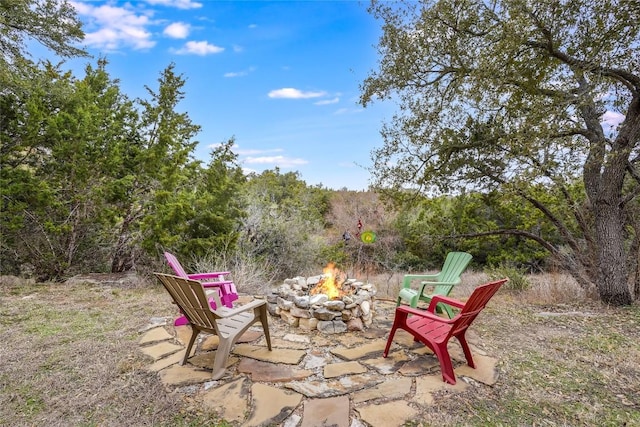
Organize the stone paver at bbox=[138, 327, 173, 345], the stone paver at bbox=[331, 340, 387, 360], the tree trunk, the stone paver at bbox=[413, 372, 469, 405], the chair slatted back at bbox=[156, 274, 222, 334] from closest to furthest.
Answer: the stone paver at bbox=[413, 372, 469, 405]
the chair slatted back at bbox=[156, 274, 222, 334]
the stone paver at bbox=[331, 340, 387, 360]
the stone paver at bbox=[138, 327, 173, 345]
the tree trunk

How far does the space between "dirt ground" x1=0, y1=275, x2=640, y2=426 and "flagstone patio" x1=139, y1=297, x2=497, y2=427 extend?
0.12m

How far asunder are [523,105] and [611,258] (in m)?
2.58

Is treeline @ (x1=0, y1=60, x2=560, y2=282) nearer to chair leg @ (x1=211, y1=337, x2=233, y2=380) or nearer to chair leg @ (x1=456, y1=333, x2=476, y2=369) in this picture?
chair leg @ (x1=211, y1=337, x2=233, y2=380)

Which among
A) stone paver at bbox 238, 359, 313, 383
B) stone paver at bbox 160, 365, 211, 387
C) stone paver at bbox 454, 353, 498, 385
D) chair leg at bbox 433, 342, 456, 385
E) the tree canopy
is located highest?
the tree canopy

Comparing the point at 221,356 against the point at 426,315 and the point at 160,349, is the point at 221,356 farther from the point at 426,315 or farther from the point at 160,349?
the point at 426,315

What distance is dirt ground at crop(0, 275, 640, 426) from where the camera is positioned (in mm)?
2090

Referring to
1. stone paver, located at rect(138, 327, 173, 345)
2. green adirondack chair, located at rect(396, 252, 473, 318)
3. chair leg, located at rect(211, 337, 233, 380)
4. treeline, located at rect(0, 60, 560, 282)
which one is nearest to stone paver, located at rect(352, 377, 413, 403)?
chair leg, located at rect(211, 337, 233, 380)

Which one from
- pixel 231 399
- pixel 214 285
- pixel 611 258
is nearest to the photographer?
pixel 231 399

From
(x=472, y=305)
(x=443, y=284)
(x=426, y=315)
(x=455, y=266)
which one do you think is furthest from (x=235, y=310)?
(x=455, y=266)

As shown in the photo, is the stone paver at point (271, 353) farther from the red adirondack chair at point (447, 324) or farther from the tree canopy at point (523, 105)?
the tree canopy at point (523, 105)

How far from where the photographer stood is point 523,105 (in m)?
4.81

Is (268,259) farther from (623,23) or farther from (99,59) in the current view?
(623,23)

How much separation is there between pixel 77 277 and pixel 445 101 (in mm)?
7556

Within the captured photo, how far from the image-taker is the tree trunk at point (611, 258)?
4.74 meters
